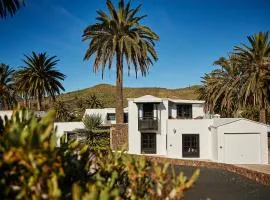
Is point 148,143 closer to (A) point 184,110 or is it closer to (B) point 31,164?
(A) point 184,110

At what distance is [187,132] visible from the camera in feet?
115

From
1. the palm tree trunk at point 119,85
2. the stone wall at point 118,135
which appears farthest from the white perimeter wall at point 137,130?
the palm tree trunk at point 119,85

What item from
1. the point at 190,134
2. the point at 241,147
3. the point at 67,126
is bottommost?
the point at 241,147

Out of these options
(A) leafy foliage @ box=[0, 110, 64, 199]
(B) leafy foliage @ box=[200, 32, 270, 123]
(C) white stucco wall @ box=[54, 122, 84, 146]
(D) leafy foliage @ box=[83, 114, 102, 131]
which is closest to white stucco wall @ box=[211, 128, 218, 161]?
(B) leafy foliage @ box=[200, 32, 270, 123]

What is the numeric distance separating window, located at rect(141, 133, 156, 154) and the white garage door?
8667 mm

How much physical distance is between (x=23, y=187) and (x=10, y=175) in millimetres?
548

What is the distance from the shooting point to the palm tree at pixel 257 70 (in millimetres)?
34750

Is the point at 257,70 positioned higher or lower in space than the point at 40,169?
higher

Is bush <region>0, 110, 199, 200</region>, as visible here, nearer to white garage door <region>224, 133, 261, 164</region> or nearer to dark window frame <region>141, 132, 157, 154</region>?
white garage door <region>224, 133, 261, 164</region>

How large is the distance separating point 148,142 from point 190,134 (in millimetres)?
5166

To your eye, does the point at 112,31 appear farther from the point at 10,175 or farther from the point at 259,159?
the point at 10,175

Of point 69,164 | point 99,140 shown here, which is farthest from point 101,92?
point 69,164

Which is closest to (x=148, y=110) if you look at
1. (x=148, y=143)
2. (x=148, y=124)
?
(x=148, y=124)

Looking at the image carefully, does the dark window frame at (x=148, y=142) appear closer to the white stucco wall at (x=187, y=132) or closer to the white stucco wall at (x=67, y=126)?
the white stucco wall at (x=187, y=132)
